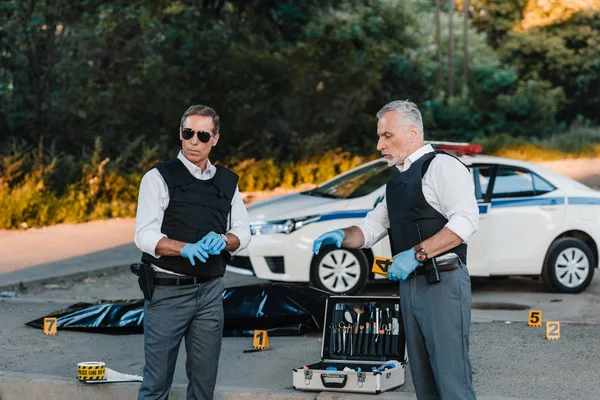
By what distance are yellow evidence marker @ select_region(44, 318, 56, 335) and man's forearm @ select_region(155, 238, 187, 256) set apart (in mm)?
3946

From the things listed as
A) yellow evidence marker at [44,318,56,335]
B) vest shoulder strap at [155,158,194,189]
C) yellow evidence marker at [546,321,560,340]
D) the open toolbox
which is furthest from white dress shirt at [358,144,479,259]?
yellow evidence marker at [44,318,56,335]

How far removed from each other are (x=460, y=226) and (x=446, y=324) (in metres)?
0.48

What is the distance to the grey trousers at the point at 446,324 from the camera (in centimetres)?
555

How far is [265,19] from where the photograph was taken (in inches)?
1137

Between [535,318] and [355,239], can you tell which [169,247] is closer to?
[355,239]

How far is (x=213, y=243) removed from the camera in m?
5.86

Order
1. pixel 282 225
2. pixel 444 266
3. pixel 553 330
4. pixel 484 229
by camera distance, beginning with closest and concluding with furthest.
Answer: pixel 444 266
pixel 553 330
pixel 282 225
pixel 484 229

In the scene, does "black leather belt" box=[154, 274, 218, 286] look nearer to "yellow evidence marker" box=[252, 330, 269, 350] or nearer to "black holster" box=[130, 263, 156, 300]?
"black holster" box=[130, 263, 156, 300]

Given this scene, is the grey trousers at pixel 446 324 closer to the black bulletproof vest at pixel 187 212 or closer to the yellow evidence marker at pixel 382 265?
the yellow evidence marker at pixel 382 265

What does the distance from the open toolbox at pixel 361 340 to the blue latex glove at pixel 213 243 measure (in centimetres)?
162

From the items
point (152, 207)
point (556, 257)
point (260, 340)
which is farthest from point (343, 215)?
point (152, 207)

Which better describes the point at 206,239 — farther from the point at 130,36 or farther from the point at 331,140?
the point at 130,36

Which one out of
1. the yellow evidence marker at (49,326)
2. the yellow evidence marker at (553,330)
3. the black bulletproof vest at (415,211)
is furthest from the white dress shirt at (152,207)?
the yellow evidence marker at (553,330)

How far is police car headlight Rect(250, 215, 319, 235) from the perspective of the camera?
457 inches
